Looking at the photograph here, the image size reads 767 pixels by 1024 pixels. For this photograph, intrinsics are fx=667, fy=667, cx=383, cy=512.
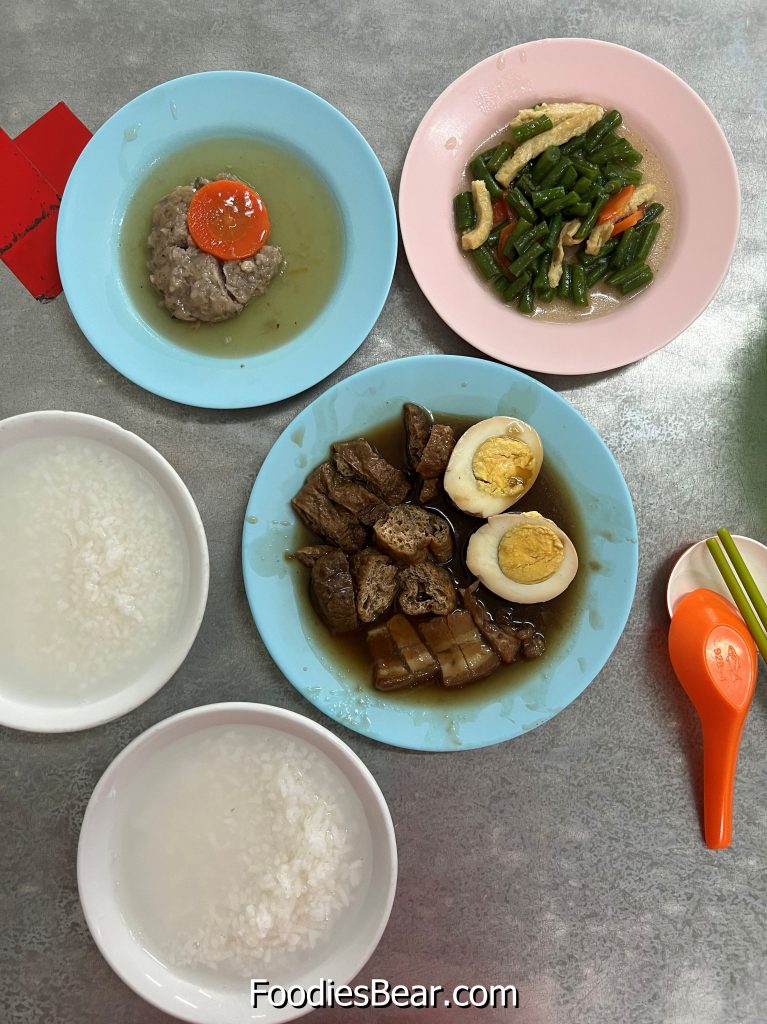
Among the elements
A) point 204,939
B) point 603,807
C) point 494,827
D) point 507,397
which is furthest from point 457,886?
point 507,397

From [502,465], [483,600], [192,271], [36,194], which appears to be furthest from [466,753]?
[36,194]

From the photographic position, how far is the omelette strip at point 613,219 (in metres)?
1.94

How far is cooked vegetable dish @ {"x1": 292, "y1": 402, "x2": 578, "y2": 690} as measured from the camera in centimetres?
183

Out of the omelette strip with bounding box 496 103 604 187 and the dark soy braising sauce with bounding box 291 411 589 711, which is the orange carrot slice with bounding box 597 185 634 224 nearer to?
the omelette strip with bounding box 496 103 604 187

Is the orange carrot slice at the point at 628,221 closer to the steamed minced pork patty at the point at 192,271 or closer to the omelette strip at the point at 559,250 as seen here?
the omelette strip at the point at 559,250

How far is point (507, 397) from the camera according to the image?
1.87 m

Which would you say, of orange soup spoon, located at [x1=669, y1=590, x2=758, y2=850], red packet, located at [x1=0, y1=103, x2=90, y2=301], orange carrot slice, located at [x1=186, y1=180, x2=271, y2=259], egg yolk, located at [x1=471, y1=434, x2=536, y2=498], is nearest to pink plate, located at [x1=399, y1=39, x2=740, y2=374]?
egg yolk, located at [x1=471, y1=434, x2=536, y2=498]

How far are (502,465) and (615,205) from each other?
0.86m

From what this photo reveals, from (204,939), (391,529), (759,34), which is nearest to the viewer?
(204,939)

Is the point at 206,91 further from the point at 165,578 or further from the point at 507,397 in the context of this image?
the point at 165,578

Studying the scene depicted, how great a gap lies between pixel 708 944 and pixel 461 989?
752 millimetres

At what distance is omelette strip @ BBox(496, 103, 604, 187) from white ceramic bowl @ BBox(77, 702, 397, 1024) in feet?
5.38

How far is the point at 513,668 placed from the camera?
189 cm

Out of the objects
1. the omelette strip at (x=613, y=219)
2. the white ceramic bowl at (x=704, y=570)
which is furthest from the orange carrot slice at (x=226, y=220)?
the white ceramic bowl at (x=704, y=570)
